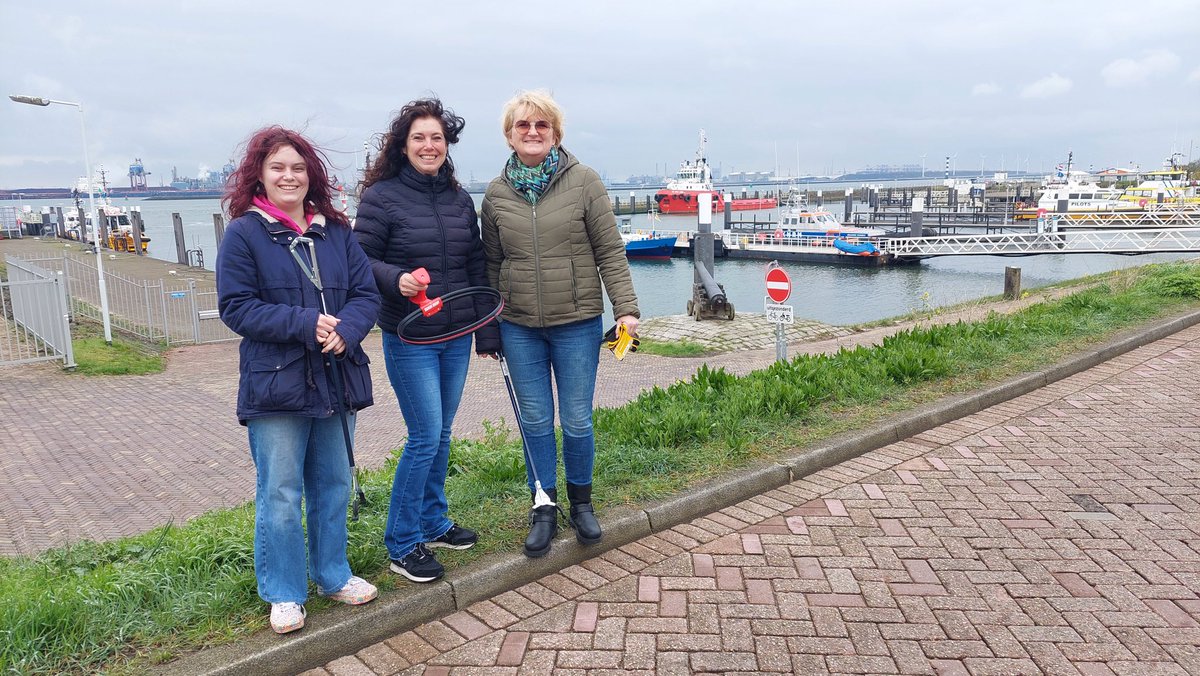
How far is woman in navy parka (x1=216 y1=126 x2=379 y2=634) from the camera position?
2.90 metres

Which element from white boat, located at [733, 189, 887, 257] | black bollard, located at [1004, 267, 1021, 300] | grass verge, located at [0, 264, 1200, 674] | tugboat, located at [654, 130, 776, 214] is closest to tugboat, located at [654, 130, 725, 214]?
tugboat, located at [654, 130, 776, 214]

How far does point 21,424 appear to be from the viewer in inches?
336

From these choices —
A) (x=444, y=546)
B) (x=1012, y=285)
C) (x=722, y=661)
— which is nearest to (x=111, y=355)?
(x=444, y=546)

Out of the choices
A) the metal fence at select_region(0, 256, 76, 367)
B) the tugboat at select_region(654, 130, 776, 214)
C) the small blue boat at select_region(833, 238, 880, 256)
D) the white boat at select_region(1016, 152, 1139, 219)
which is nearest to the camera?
the metal fence at select_region(0, 256, 76, 367)

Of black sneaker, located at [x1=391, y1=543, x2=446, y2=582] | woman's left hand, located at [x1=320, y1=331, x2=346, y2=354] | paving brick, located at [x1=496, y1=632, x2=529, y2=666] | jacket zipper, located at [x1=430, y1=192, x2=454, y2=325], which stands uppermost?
jacket zipper, located at [x1=430, y1=192, x2=454, y2=325]

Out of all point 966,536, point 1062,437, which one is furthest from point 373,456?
point 1062,437

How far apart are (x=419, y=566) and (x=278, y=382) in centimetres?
106

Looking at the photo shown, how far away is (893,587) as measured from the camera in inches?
141

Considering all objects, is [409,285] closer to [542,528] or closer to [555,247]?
[555,247]

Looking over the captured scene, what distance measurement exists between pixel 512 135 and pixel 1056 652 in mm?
3048

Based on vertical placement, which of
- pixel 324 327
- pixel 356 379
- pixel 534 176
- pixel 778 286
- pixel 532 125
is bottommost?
pixel 778 286

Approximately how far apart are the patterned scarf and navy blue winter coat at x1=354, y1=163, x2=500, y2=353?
25cm

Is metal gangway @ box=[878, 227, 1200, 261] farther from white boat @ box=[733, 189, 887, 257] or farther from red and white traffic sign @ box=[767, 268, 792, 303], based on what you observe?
red and white traffic sign @ box=[767, 268, 792, 303]

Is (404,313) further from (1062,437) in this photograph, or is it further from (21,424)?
(21,424)
